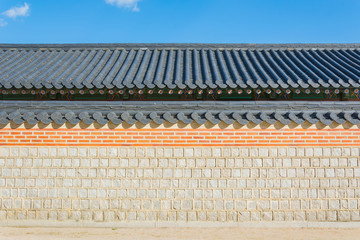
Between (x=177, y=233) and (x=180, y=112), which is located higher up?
(x=180, y=112)

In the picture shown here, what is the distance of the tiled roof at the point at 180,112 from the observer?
16.4ft

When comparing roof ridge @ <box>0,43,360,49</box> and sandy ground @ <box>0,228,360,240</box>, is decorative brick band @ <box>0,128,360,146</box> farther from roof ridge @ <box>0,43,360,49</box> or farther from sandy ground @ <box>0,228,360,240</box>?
roof ridge @ <box>0,43,360,49</box>

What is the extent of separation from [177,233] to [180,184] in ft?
2.66

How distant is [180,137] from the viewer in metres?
5.18

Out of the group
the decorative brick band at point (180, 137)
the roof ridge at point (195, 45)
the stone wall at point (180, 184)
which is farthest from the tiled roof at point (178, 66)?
the stone wall at point (180, 184)

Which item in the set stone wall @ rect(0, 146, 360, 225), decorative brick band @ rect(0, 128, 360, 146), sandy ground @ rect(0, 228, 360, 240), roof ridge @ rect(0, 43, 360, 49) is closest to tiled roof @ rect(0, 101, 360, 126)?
decorative brick band @ rect(0, 128, 360, 146)

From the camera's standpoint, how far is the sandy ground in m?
4.70

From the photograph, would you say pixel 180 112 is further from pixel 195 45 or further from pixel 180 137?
pixel 195 45

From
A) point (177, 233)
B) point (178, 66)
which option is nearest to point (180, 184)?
point (177, 233)

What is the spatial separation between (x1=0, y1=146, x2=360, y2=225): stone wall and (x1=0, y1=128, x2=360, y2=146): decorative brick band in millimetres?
109

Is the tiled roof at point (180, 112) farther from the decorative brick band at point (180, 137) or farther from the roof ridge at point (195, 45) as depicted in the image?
the roof ridge at point (195, 45)

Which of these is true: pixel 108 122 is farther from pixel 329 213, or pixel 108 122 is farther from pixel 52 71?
pixel 329 213

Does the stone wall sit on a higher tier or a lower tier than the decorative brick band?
lower

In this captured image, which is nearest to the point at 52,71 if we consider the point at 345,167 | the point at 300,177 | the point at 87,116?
the point at 87,116
